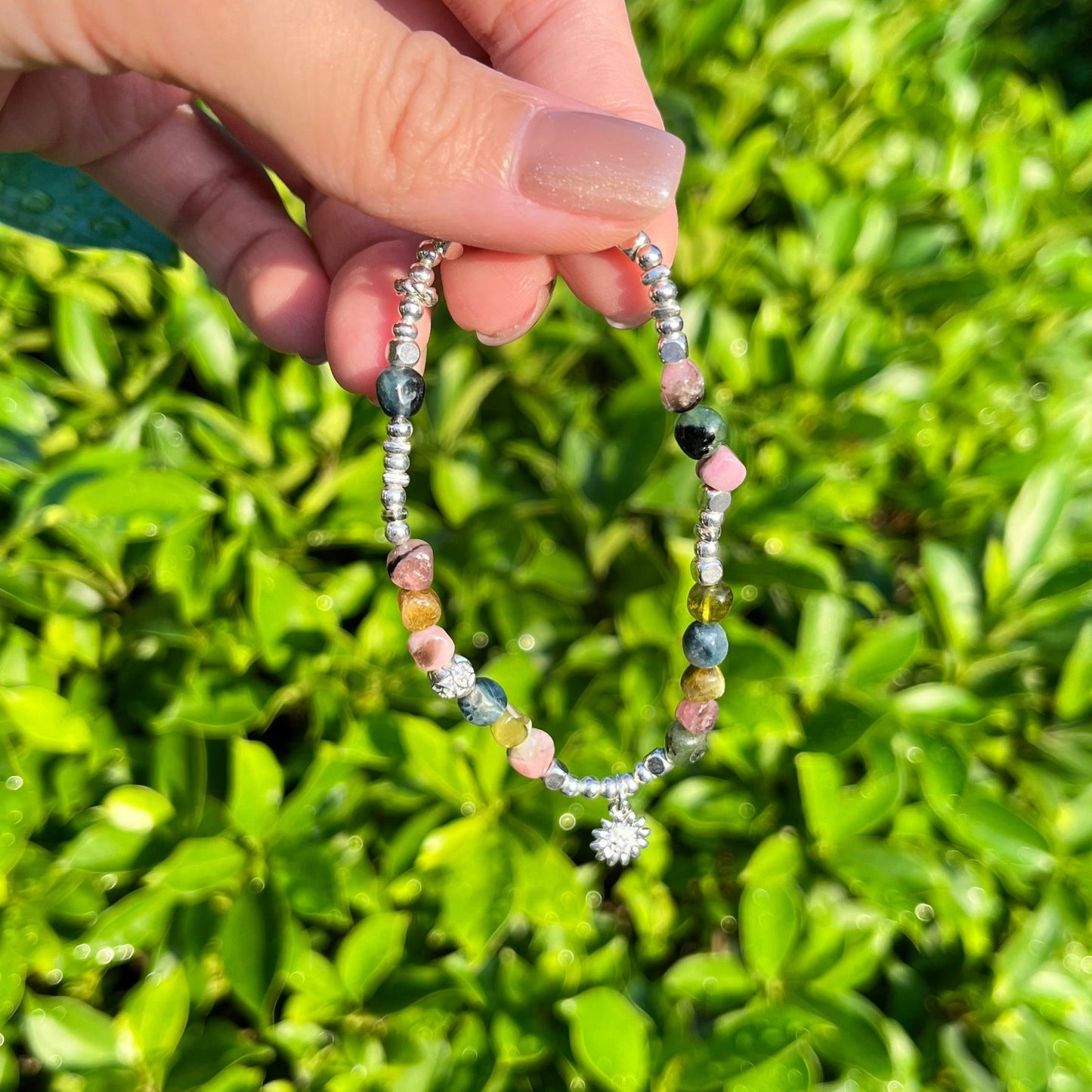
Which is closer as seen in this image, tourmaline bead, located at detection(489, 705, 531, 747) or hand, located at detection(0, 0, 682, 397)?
hand, located at detection(0, 0, 682, 397)

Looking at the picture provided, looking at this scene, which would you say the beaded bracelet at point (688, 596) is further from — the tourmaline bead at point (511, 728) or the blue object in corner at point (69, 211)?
the blue object in corner at point (69, 211)

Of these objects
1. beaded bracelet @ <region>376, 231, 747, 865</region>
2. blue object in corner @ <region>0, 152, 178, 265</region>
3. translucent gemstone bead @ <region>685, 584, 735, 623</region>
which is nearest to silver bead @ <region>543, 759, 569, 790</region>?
beaded bracelet @ <region>376, 231, 747, 865</region>

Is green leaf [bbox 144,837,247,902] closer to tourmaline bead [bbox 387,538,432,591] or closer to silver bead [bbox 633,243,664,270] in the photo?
tourmaline bead [bbox 387,538,432,591]

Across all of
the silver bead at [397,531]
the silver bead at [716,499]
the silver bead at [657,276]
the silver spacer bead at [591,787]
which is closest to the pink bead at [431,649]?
the silver bead at [397,531]

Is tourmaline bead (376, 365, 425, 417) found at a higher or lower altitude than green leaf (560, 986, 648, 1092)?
higher

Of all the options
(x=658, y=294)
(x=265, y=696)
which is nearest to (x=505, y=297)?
(x=658, y=294)

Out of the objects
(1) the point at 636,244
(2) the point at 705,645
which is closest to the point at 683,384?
(1) the point at 636,244
